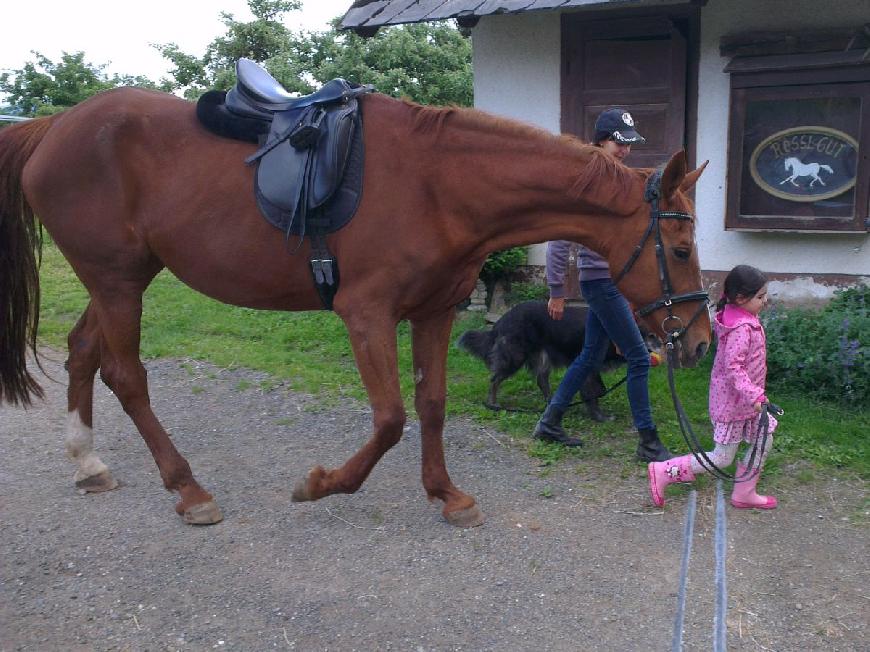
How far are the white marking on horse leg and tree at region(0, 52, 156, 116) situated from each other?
15173mm

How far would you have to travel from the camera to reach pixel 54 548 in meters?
3.87

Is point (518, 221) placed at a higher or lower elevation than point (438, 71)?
lower

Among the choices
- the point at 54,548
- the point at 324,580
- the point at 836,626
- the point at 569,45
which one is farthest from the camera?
the point at 569,45

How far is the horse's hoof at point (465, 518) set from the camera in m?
4.00

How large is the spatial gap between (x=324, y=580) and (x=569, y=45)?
5.36m

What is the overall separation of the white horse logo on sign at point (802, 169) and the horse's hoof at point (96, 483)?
5.41 m

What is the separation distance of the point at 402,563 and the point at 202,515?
109 cm

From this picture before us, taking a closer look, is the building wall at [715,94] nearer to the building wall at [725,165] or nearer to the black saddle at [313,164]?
the building wall at [725,165]

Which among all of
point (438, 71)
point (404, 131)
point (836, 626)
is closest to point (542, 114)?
point (404, 131)

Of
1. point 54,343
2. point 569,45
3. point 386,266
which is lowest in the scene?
point 54,343

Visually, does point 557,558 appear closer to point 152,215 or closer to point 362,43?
point 152,215

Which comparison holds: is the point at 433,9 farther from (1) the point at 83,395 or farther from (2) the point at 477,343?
(1) the point at 83,395

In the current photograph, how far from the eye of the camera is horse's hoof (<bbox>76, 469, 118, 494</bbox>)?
14.8 feet

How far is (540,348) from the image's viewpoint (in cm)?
580
